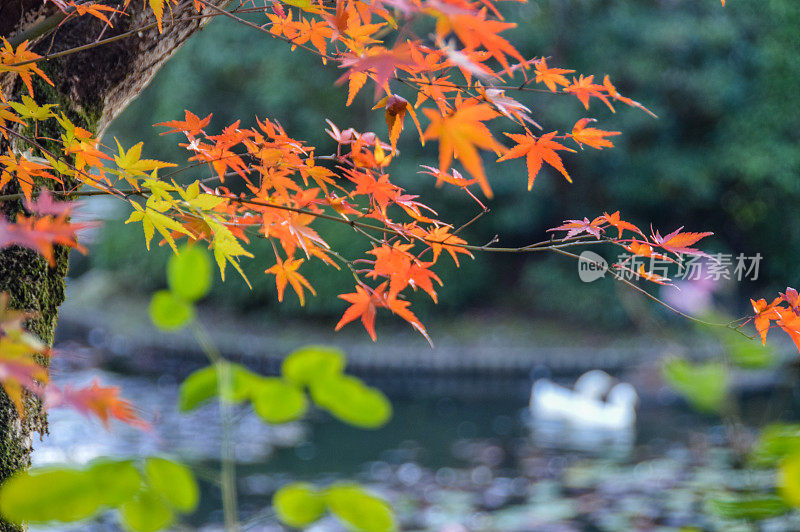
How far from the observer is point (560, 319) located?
8.16m

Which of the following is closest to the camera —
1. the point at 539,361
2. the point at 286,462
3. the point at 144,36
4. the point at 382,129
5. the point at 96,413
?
the point at 96,413

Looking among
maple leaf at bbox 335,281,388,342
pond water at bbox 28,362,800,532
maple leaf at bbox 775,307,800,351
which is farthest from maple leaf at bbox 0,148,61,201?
pond water at bbox 28,362,800,532

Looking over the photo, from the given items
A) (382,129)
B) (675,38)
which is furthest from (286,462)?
(675,38)

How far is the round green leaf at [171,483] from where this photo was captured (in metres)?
0.41

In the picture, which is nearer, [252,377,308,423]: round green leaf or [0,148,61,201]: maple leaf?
[252,377,308,423]: round green leaf

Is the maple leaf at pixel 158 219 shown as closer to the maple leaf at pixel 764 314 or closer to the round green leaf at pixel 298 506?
the round green leaf at pixel 298 506

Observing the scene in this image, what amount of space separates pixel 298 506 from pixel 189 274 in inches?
6.4

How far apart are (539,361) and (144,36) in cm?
595

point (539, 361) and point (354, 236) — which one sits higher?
point (354, 236)

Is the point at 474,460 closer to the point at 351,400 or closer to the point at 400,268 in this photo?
the point at 400,268

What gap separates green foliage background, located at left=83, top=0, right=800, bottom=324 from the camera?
24.4 feet

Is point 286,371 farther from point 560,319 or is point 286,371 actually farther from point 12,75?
point 560,319

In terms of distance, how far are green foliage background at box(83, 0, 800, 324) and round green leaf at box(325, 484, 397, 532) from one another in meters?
7.28

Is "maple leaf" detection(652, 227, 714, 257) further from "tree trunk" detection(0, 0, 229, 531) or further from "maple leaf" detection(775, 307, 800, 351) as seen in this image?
"tree trunk" detection(0, 0, 229, 531)
